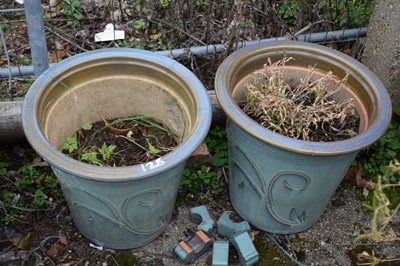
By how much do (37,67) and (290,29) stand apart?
162 centimetres

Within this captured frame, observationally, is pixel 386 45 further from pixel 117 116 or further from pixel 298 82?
pixel 117 116

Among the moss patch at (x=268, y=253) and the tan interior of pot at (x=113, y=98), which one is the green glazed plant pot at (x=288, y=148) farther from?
the tan interior of pot at (x=113, y=98)

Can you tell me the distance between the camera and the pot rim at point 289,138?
7.36ft

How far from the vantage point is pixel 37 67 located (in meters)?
2.57

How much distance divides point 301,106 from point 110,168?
103cm

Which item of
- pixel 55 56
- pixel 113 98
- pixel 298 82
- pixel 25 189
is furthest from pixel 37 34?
pixel 298 82

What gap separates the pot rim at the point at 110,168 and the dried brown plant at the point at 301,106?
35 cm

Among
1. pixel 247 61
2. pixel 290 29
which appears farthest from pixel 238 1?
pixel 290 29

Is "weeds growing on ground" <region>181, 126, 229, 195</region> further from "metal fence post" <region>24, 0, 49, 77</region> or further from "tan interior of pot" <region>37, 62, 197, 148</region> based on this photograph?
"metal fence post" <region>24, 0, 49, 77</region>

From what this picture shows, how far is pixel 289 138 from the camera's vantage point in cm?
226

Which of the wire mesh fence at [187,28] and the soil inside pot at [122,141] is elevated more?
the wire mesh fence at [187,28]

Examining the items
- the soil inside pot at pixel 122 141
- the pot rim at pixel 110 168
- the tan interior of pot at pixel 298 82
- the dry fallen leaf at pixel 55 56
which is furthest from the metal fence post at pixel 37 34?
the tan interior of pot at pixel 298 82

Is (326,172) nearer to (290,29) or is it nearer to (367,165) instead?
(367,165)

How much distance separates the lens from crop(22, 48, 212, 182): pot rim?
2.08 metres
